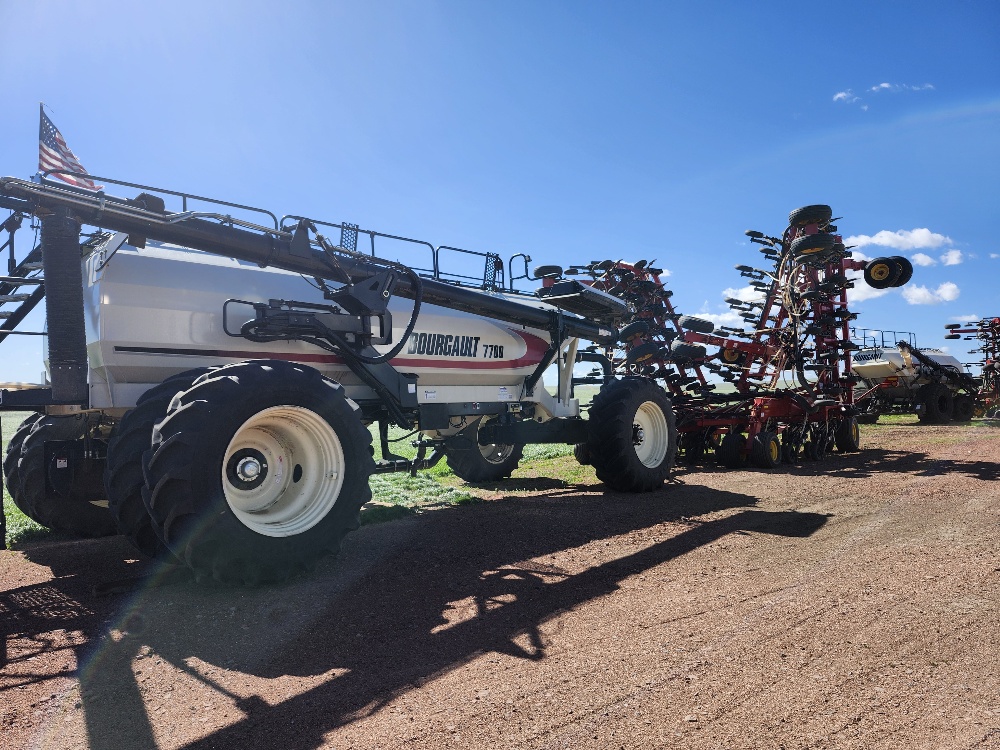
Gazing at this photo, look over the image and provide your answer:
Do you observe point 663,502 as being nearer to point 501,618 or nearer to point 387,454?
point 387,454

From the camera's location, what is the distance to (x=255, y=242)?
21.3 ft

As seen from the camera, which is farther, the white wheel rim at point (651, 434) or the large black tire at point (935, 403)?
the large black tire at point (935, 403)

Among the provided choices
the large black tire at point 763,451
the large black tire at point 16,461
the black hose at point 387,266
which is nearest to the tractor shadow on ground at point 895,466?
the large black tire at point 763,451

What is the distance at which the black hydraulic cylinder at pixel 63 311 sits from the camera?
5.29 m

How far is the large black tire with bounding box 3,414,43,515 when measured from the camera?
758 centimetres

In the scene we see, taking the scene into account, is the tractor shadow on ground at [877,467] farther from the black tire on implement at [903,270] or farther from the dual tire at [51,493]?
the dual tire at [51,493]

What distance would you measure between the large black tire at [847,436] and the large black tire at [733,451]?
11.4ft

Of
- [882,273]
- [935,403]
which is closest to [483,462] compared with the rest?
[882,273]

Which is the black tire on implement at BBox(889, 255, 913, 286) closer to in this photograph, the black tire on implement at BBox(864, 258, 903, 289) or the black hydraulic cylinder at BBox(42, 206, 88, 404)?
the black tire on implement at BBox(864, 258, 903, 289)

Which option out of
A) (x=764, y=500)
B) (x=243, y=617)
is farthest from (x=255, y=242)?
(x=764, y=500)

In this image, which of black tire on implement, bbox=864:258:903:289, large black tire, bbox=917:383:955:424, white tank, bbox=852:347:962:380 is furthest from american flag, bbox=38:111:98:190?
large black tire, bbox=917:383:955:424

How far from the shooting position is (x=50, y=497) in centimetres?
719

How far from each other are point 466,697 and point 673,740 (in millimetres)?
1033

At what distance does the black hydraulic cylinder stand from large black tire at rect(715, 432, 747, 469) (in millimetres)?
10141
